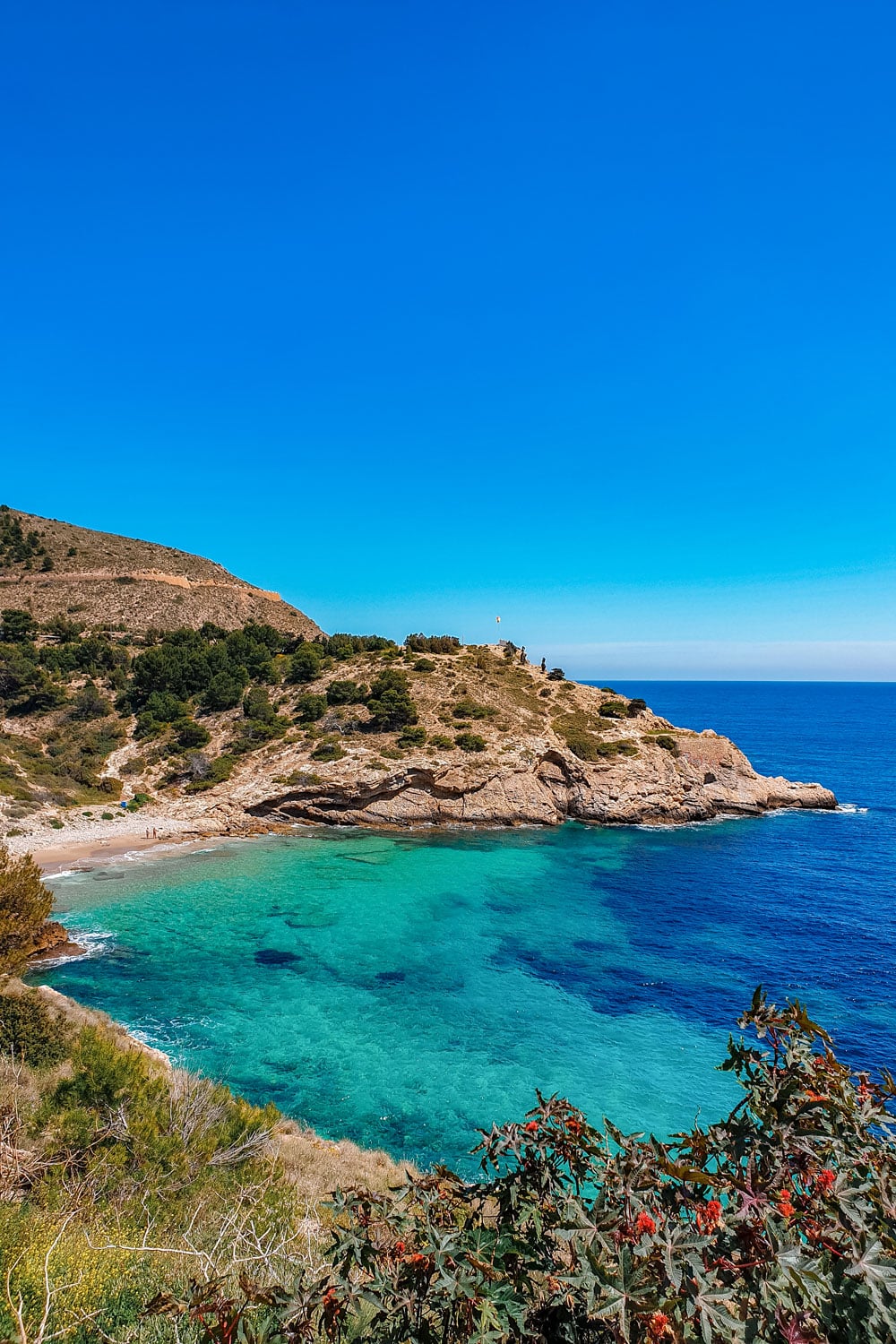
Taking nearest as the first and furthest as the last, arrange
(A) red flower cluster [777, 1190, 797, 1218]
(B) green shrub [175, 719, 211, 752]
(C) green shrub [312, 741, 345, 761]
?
(A) red flower cluster [777, 1190, 797, 1218], (C) green shrub [312, 741, 345, 761], (B) green shrub [175, 719, 211, 752]

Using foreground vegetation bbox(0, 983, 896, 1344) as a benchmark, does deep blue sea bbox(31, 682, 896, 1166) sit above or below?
below

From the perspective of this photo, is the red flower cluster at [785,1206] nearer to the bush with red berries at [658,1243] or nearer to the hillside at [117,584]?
the bush with red berries at [658,1243]

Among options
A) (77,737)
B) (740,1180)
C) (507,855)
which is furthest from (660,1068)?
→ (77,737)

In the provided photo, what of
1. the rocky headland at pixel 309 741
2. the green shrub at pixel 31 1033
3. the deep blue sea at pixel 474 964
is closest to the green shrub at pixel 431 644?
the rocky headland at pixel 309 741

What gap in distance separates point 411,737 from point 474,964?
22.6m

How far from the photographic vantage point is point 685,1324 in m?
2.47

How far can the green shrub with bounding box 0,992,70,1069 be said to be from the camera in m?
10.7

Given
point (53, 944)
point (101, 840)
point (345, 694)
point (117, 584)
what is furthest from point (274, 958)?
point (117, 584)

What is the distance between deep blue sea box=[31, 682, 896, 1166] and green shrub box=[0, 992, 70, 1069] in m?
5.06

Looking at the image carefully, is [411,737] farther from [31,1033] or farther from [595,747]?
[31,1033]

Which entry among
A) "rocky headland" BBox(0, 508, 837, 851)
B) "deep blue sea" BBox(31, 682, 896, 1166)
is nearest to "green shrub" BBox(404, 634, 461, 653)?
"rocky headland" BBox(0, 508, 837, 851)

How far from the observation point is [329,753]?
4188 centimetres

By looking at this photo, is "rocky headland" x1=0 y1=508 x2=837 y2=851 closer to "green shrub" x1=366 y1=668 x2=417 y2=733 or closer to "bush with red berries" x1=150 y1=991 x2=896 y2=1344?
"green shrub" x1=366 y1=668 x2=417 y2=733

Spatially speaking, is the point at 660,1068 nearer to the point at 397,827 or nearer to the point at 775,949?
the point at 775,949
